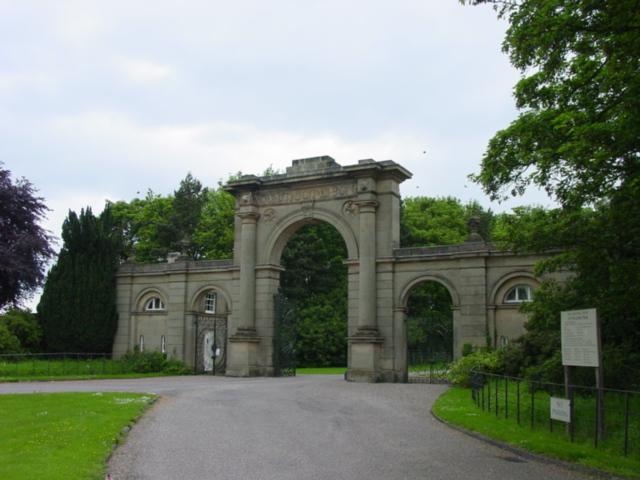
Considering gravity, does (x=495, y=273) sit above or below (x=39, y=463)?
above

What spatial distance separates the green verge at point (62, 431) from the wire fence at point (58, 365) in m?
9.19

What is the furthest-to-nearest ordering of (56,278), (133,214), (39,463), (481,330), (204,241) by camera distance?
(133,214) → (204,241) → (56,278) → (481,330) → (39,463)

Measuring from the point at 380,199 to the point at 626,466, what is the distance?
18452 mm

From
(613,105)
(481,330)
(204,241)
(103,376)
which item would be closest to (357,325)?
(481,330)

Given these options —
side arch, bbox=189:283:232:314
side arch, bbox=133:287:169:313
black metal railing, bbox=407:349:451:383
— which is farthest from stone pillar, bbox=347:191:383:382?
side arch, bbox=133:287:169:313

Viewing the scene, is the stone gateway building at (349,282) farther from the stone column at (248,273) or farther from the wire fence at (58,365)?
the wire fence at (58,365)

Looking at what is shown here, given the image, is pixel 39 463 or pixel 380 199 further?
pixel 380 199

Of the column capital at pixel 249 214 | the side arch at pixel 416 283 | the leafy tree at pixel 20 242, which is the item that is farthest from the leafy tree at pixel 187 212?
the side arch at pixel 416 283

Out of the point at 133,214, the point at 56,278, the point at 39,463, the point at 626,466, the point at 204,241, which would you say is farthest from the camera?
the point at 133,214

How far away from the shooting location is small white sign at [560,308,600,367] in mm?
12555

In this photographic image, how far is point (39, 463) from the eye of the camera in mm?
9703

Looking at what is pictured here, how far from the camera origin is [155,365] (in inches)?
1256

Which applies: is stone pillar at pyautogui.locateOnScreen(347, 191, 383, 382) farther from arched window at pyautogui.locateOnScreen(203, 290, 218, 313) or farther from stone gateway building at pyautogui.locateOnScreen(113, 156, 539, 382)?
arched window at pyautogui.locateOnScreen(203, 290, 218, 313)

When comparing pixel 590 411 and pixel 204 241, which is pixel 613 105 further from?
pixel 204 241
